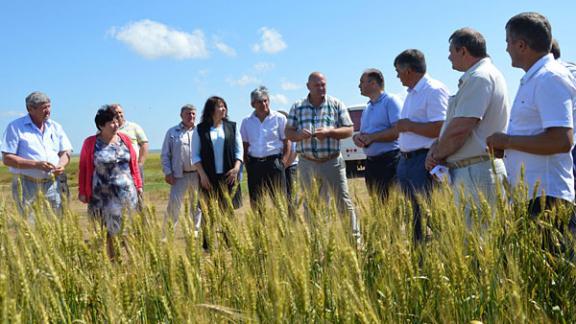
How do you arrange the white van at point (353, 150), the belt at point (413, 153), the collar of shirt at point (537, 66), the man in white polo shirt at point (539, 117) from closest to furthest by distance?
1. the man in white polo shirt at point (539, 117)
2. the collar of shirt at point (537, 66)
3. the belt at point (413, 153)
4. the white van at point (353, 150)

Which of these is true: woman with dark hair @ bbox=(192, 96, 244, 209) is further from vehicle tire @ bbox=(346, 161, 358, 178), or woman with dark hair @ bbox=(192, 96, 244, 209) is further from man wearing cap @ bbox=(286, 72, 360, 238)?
vehicle tire @ bbox=(346, 161, 358, 178)

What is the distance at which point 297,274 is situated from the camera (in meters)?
1.45

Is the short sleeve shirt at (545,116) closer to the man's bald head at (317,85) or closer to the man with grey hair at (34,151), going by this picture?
the man's bald head at (317,85)

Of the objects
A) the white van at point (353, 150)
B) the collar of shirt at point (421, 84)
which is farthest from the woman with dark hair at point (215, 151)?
the white van at point (353, 150)

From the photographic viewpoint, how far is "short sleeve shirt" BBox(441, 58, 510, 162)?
309 centimetres

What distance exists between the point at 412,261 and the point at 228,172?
4.10 metres

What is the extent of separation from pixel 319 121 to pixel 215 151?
1225mm

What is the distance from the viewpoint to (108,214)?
4793 mm

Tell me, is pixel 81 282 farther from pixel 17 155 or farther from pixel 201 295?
pixel 17 155

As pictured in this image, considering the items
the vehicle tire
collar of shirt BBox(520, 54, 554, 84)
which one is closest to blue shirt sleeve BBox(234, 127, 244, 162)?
collar of shirt BBox(520, 54, 554, 84)

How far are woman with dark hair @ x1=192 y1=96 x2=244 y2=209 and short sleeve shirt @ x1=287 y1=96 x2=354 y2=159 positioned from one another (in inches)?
30.4

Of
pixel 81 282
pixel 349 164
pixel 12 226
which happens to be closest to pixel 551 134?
pixel 81 282

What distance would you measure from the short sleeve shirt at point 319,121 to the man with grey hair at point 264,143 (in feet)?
2.11

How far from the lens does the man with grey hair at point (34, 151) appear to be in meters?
5.04
